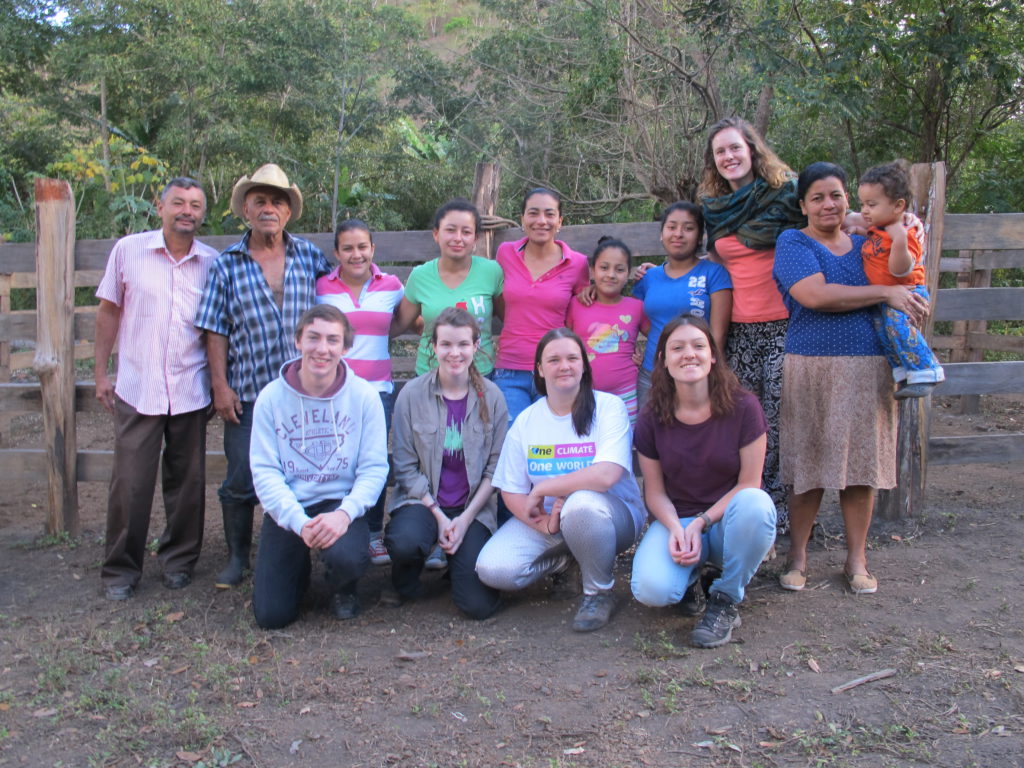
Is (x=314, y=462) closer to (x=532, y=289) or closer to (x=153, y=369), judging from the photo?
(x=153, y=369)

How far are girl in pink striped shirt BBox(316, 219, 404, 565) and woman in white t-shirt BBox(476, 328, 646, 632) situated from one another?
76 cm

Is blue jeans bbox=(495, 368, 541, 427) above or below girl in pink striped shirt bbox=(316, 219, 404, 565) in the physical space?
below

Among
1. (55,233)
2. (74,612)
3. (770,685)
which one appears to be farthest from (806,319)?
(55,233)

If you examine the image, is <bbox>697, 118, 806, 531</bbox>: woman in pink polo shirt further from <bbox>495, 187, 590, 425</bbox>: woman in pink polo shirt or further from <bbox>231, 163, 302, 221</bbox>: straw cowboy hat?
<bbox>231, 163, 302, 221</bbox>: straw cowboy hat

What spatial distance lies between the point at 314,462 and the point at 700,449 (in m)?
1.63

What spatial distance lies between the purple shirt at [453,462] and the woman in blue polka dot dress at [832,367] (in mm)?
1433

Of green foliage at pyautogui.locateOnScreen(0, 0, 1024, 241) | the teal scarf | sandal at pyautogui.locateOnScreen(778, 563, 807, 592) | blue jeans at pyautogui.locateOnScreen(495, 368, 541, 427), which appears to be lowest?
sandal at pyautogui.locateOnScreen(778, 563, 807, 592)

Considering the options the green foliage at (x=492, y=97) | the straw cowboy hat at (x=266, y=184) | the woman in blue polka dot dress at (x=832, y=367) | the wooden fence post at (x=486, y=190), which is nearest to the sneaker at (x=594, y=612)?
the woman in blue polka dot dress at (x=832, y=367)

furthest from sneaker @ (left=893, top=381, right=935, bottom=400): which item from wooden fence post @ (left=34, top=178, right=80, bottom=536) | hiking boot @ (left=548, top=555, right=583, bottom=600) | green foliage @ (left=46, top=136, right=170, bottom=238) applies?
green foliage @ (left=46, top=136, right=170, bottom=238)

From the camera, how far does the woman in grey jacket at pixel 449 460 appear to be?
3818mm

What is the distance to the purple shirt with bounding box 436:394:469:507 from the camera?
13.0 feet

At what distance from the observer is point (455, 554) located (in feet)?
12.6

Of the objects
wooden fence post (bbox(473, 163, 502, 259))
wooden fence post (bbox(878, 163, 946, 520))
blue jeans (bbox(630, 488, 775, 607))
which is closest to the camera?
blue jeans (bbox(630, 488, 775, 607))

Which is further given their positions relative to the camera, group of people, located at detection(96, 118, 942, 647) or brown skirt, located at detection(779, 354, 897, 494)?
brown skirt, located at detection(779, 354, 897, 494)
